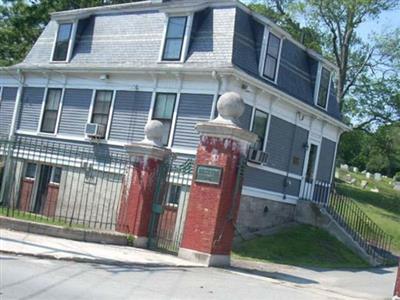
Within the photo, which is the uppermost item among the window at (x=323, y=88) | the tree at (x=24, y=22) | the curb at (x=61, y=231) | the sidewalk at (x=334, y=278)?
the tree at (x=24, y=22)

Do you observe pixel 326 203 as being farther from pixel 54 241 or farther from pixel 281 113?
pixel 54 241

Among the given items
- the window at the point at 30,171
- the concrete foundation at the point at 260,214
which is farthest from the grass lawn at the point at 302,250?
the window at the point at 30,171

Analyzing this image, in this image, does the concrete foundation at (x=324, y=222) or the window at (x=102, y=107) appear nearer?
the concrete foundation at (x=324, y=222)

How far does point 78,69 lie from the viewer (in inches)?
910

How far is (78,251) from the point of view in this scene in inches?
429

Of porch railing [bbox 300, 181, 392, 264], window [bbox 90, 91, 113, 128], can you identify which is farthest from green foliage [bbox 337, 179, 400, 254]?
window [bbox 90, 91, 113, 128]

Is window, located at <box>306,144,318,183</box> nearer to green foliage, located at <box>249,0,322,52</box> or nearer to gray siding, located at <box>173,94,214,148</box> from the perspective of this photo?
gray siding, located at <box>173,94,214,148</box>

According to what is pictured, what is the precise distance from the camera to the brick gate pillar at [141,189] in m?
13.7

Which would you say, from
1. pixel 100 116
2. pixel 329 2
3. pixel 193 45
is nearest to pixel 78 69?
pixel 100 116

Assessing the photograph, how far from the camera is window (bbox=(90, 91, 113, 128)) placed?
22.6m

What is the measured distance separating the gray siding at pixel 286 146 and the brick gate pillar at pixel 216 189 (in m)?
9.12

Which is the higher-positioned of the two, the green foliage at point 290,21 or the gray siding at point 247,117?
the green foliage at point 290,21

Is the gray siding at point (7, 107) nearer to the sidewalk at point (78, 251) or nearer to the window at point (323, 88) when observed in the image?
the window at point (323, 88)

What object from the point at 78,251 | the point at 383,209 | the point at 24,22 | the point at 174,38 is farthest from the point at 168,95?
the point at 24,22
